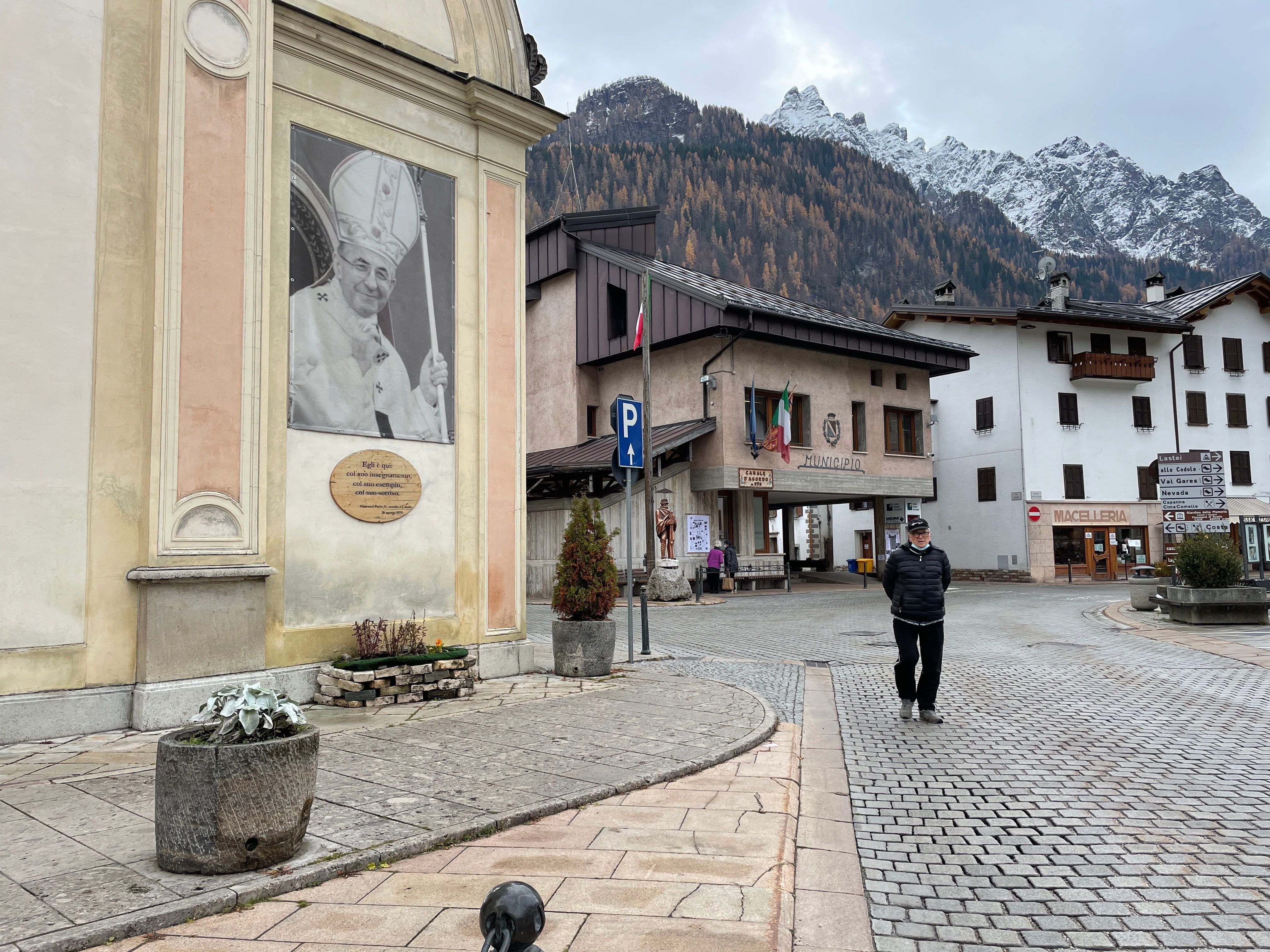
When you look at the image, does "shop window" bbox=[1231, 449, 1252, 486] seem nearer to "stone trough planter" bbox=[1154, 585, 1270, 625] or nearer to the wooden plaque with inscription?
"stone trough planter" bbox=[1154, 585, 1270, 625]

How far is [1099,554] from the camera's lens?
35656 mm

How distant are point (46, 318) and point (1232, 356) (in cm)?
4559

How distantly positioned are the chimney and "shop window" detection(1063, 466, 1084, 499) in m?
7.19

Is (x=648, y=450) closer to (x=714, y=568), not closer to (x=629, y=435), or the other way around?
(x=714, y=568)

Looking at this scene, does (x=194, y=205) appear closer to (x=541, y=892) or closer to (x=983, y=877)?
(x=541, y=892)

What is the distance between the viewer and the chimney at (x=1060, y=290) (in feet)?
124

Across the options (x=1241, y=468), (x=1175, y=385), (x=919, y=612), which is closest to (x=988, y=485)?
(x=1175, y=385)

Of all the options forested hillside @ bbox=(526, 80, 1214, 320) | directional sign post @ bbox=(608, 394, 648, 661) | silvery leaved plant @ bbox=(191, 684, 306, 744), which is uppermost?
forested hillside @ bbox=(526, 80, 1214, 320)

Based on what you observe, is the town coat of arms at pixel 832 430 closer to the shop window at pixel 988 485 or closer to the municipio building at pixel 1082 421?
the municipio building at pixel 1082 421

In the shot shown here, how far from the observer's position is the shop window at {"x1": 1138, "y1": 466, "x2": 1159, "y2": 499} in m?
36.8

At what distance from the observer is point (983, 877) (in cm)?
416

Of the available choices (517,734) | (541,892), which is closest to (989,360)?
(517,734)

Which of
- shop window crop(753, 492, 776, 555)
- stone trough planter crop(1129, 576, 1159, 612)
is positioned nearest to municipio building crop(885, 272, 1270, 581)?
shop window crop(753, 492, 776, 555)

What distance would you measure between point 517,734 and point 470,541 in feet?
11.0
